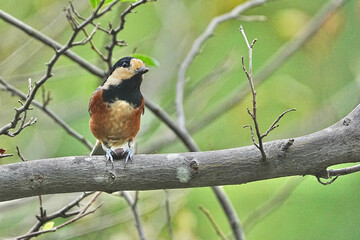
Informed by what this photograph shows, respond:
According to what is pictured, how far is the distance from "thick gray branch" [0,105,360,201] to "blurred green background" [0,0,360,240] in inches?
73.7

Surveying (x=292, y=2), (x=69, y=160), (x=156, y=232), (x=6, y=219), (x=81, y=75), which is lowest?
(x=69, y=160)

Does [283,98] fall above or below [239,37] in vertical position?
below

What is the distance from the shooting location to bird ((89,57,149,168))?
3426mm

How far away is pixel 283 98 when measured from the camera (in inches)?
209

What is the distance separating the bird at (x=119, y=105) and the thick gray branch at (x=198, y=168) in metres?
1.08

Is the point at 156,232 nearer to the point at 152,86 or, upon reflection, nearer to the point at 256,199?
the point at 256,199

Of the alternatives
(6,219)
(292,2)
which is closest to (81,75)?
(6,219)

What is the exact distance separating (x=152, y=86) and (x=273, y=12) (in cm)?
150

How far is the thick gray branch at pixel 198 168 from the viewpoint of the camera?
2.28 m

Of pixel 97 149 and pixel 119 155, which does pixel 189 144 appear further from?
pixel 119 155

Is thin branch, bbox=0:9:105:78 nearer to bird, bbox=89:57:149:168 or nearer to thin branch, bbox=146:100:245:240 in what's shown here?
bird, bbox=89:57:149:168

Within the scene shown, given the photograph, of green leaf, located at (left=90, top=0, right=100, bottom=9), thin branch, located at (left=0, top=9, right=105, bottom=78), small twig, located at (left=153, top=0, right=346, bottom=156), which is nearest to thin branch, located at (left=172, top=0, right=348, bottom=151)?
small twig, located at (left=153, top=0, right=346, bottom=156)

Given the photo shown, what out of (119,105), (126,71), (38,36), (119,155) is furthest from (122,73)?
(119,155)

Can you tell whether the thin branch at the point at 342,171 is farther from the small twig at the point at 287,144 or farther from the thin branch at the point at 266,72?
the thin branch at the point at 266,72
